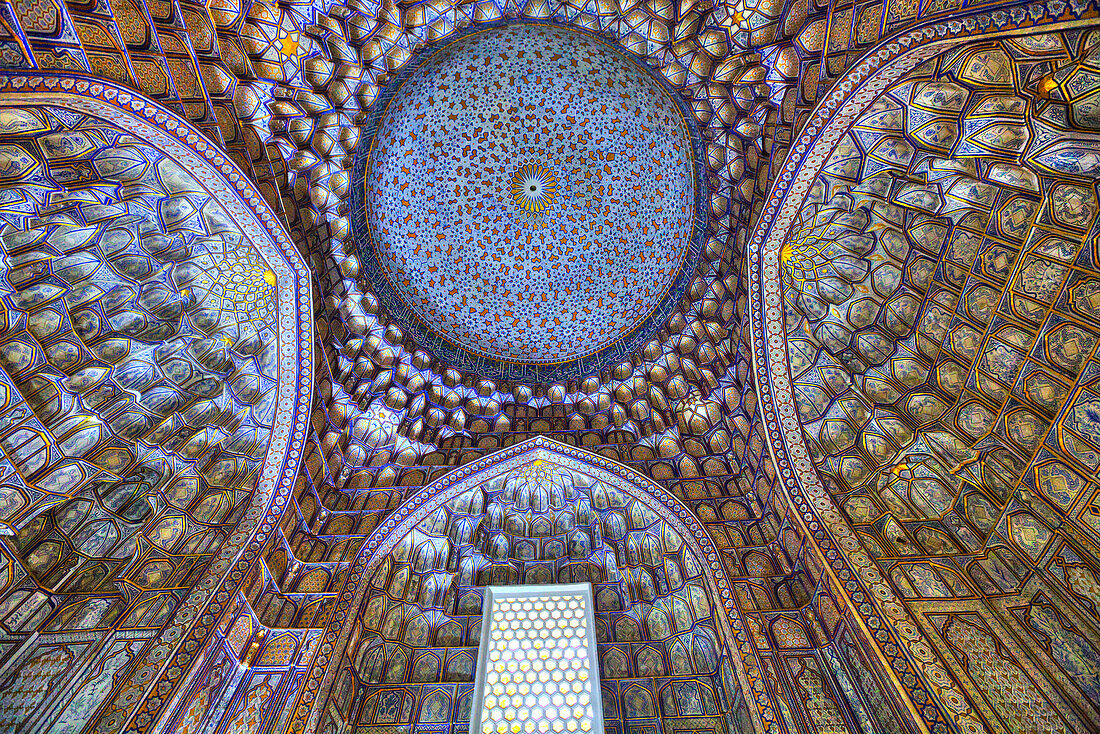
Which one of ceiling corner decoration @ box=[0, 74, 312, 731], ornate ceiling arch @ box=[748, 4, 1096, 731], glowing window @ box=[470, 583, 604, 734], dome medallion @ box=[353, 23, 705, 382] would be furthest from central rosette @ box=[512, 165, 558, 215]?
glowing window @ box=[470, 583, 604, 734]

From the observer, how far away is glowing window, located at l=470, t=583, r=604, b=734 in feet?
30.6

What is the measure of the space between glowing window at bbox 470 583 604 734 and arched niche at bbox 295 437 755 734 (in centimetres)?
33

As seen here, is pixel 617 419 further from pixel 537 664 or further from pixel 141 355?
pixel 141 355

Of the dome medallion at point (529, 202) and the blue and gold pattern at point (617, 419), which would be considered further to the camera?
the dome medallion at point (529, 202)

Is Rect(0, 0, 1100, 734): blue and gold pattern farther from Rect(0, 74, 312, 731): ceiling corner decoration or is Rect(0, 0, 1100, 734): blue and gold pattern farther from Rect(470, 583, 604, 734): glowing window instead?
Rect(470, 583, 604, 734): glowing window

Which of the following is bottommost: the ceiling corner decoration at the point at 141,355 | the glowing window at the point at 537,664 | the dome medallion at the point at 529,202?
the glowing window at the point at 537,664

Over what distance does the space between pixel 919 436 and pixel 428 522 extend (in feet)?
32.7

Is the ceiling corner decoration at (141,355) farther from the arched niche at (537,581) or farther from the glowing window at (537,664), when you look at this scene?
Result: the glowing window at (537,664)

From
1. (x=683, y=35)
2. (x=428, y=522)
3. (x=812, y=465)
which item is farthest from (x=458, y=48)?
(x=812, y=465)

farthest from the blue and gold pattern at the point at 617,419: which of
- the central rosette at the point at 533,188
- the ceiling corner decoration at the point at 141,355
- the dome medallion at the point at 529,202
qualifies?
the central rosette at the point at 533,188

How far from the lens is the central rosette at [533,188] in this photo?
13.9 meters

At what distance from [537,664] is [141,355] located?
9.41 m

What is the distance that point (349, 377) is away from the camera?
1185 cm

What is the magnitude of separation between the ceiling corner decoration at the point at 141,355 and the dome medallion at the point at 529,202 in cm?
353
